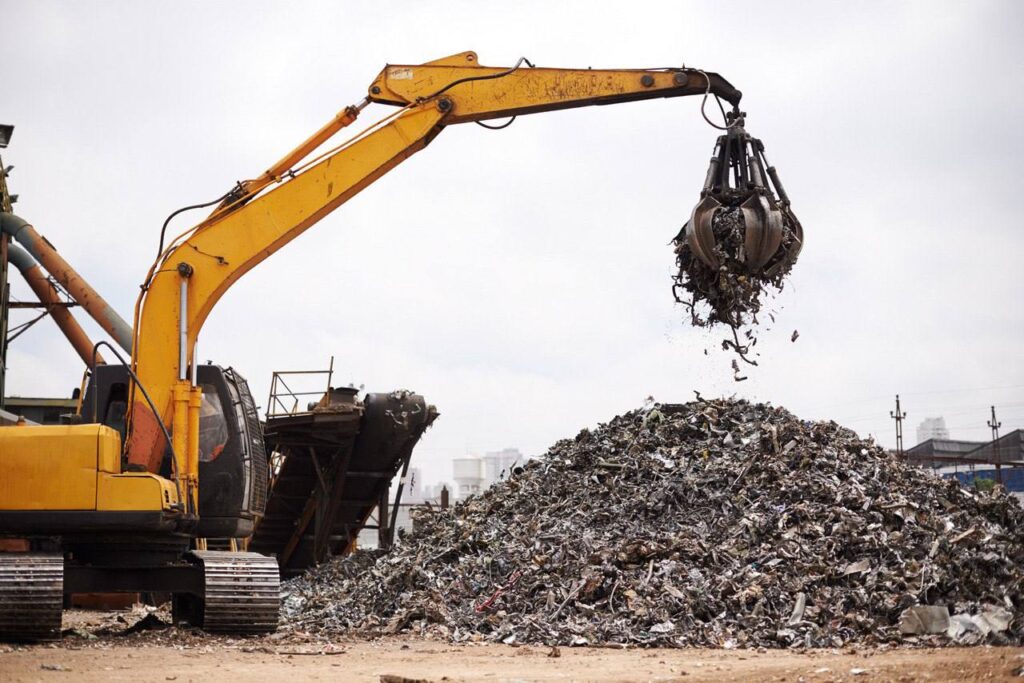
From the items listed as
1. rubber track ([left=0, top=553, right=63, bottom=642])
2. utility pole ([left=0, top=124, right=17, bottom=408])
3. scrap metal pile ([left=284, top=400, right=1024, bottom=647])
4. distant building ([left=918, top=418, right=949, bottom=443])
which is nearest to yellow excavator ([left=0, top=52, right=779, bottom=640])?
rubber track ([left=0, top=553, right=63, bottom=642])

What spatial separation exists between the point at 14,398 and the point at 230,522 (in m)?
8.66

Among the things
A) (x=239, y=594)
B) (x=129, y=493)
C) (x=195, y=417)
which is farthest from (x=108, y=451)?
(x=239, y=594)

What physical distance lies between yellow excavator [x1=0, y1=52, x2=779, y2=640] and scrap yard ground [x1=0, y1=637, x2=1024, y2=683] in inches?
24.5

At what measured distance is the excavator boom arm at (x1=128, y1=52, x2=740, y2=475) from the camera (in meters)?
10.2

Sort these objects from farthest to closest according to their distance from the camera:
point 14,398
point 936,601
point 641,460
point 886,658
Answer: point 14,398 < point 641,460 < point 936,601 < point 886,658

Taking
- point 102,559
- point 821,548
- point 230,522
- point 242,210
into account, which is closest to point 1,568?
point 102,559

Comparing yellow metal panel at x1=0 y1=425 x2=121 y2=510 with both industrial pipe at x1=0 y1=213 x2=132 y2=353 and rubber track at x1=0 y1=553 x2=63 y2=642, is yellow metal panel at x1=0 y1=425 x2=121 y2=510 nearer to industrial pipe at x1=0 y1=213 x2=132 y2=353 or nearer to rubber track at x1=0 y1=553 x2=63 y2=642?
rubber track at x1=0 y1=553 x2=63 y2=642

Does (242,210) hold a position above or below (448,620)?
above

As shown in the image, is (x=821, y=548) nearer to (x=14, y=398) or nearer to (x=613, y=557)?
→ (x=613, y=557)

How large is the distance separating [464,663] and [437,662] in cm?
24

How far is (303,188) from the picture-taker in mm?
10883

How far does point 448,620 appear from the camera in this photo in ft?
37.1

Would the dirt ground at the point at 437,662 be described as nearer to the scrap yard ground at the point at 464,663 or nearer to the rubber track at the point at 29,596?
the scrap yard ground at the point at 464,663

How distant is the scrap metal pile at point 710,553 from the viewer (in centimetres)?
1012
